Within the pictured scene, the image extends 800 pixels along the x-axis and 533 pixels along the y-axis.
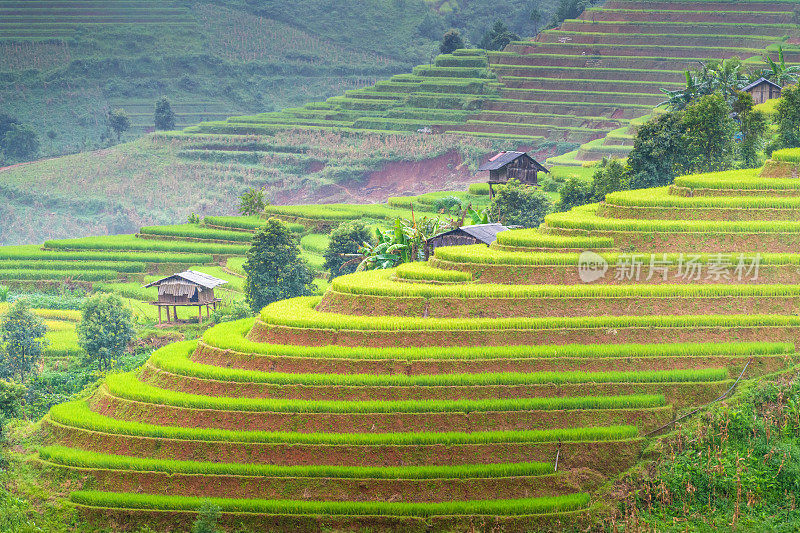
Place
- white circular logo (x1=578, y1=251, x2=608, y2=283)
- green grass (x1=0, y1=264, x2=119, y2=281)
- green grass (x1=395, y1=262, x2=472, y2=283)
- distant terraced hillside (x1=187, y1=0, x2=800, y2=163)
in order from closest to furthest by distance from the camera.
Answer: white circular logo (x1=578, y1=251, x2=608, y2=283), green grass (x1=395, y1=262, x2=472, y2=283), green grass (x1=0, y1=264, x2=119, y2=281), distant terraced hillside (x1=187, y1=0, x2=800, y2=163)

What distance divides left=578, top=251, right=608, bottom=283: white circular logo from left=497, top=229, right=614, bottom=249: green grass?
0.98m

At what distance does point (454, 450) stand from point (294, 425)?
4.28m

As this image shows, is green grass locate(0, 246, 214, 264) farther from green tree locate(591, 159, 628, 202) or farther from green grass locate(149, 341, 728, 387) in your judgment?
green grass locate(149, 341, 728, 387)

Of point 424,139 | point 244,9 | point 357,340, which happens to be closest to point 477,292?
point 357,340

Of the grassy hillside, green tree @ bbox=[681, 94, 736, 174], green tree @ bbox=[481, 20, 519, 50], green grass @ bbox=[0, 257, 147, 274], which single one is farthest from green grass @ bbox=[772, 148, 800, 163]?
the grassy hillside

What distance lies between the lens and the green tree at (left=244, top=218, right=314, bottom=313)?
4541 centimetres

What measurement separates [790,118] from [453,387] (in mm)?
22711

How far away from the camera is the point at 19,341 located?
40.6 m

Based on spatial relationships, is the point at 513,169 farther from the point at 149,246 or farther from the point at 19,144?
the point at 19,144

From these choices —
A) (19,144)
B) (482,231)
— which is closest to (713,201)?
(482,231)

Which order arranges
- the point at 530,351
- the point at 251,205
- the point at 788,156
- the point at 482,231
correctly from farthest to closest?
1. the point at 251,205
2. the point at 482,231
3. the point at 788,156
4. the point at 530,351

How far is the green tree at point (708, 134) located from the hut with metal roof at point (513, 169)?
→ 10.0 meters

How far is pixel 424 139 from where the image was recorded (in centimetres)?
7944

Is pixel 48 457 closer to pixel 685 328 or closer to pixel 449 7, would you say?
pixel 685 328
